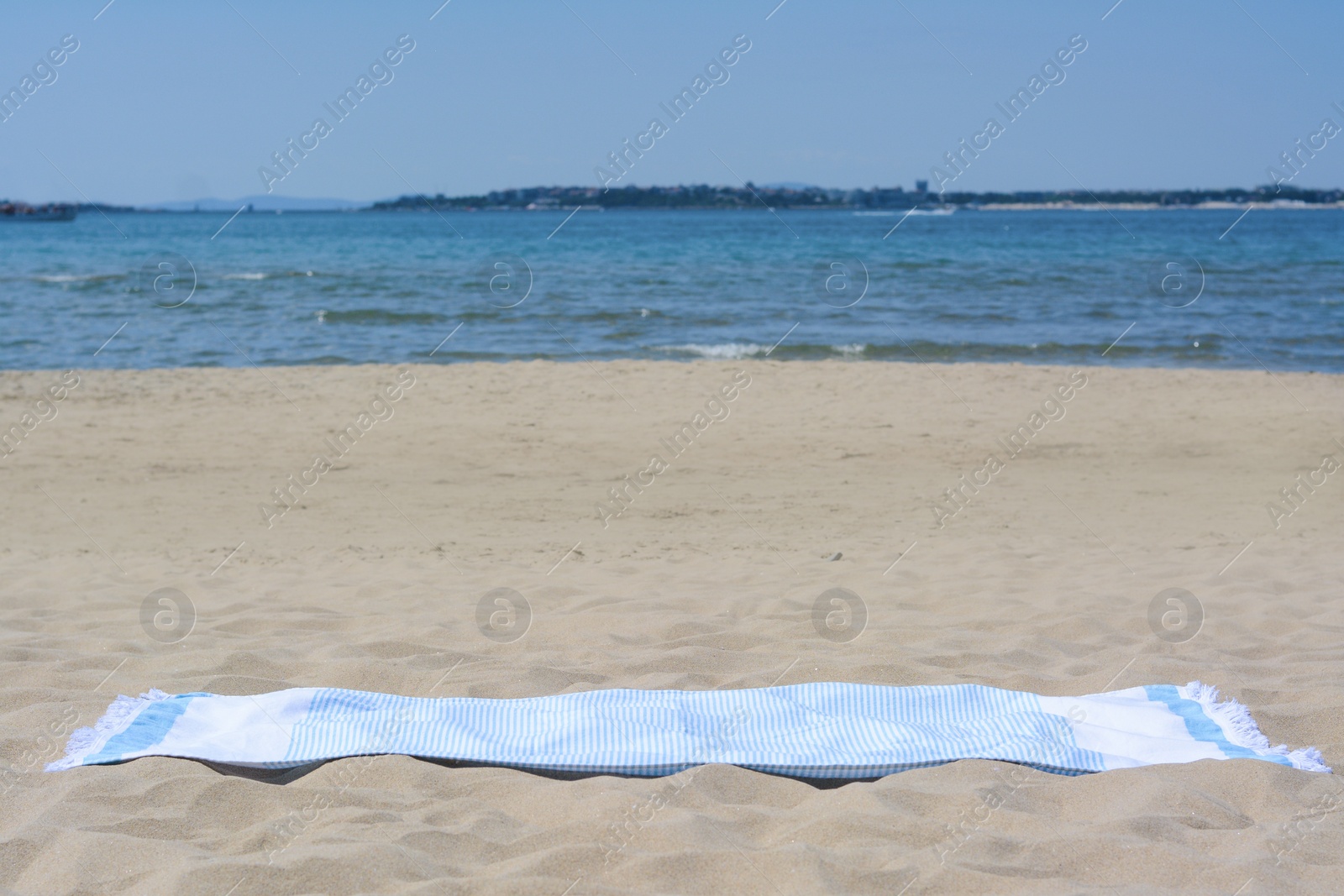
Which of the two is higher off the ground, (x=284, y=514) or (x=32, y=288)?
(x=32, y=288)

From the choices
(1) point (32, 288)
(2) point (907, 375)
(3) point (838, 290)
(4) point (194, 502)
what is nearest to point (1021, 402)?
(2) point (907, 375)

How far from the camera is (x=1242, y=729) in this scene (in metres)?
3.15

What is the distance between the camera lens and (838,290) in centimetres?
2098

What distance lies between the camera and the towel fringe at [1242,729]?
2.95 m

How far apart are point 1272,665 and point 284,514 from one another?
546 cm

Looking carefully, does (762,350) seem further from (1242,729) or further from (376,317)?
(1242,729)

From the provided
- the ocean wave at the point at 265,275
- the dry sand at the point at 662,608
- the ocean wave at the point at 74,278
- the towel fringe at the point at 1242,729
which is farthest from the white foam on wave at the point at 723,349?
the ocean wave at the point at 74,278

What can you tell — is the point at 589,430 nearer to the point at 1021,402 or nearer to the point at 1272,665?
the point at 1021,402

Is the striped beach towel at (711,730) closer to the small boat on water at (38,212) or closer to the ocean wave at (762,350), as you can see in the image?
the ocean wave at (762,350)

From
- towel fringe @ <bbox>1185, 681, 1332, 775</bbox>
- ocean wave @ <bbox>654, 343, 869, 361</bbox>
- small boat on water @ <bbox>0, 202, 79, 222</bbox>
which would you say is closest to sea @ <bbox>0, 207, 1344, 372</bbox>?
ocean wave @ <bbox>654, 343, 869, 361</bbox>

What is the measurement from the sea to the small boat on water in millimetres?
35168

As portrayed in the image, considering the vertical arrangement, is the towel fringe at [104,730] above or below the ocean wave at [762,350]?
below

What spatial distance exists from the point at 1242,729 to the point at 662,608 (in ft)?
7.52

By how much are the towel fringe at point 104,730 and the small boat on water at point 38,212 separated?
2855 inches
